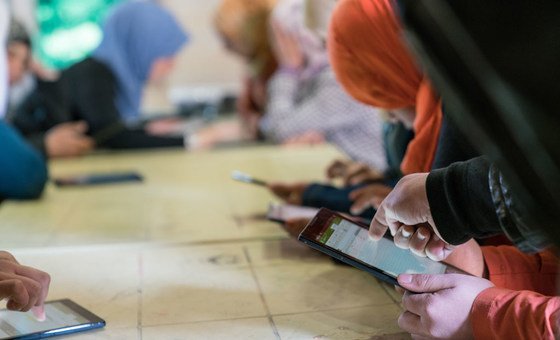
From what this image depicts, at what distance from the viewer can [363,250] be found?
2.69 feet

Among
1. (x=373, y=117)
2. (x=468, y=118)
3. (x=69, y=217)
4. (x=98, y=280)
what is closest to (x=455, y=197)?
(x=468, y=118)

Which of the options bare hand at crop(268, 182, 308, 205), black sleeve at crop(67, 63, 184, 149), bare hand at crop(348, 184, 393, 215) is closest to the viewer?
bare hand at crop(348, 184, 393, 215)

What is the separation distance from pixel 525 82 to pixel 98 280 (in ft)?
2.38

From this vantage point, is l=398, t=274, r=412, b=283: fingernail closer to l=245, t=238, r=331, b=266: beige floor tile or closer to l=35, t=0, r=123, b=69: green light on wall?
l=245, t=238, r=331, b=266: beige floor tile

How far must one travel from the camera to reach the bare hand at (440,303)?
2.38 feet

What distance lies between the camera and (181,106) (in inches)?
120

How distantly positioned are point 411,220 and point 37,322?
0.44 metres

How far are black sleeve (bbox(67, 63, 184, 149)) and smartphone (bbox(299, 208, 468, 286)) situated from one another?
135 centimetres

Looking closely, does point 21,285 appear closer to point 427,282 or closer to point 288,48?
point 427,282

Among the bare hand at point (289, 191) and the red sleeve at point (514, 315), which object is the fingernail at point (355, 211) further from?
the red sleeve at point (514, 315)

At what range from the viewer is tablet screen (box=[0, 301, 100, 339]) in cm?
77

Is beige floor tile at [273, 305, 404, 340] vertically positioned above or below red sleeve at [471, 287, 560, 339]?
below

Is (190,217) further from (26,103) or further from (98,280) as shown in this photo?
(26,103)

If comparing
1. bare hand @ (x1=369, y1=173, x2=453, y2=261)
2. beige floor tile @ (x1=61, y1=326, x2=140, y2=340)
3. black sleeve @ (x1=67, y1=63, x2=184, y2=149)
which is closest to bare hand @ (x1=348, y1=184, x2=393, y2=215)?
bare hand @ (x1=369, y1=173, x2=453, y2=261)
